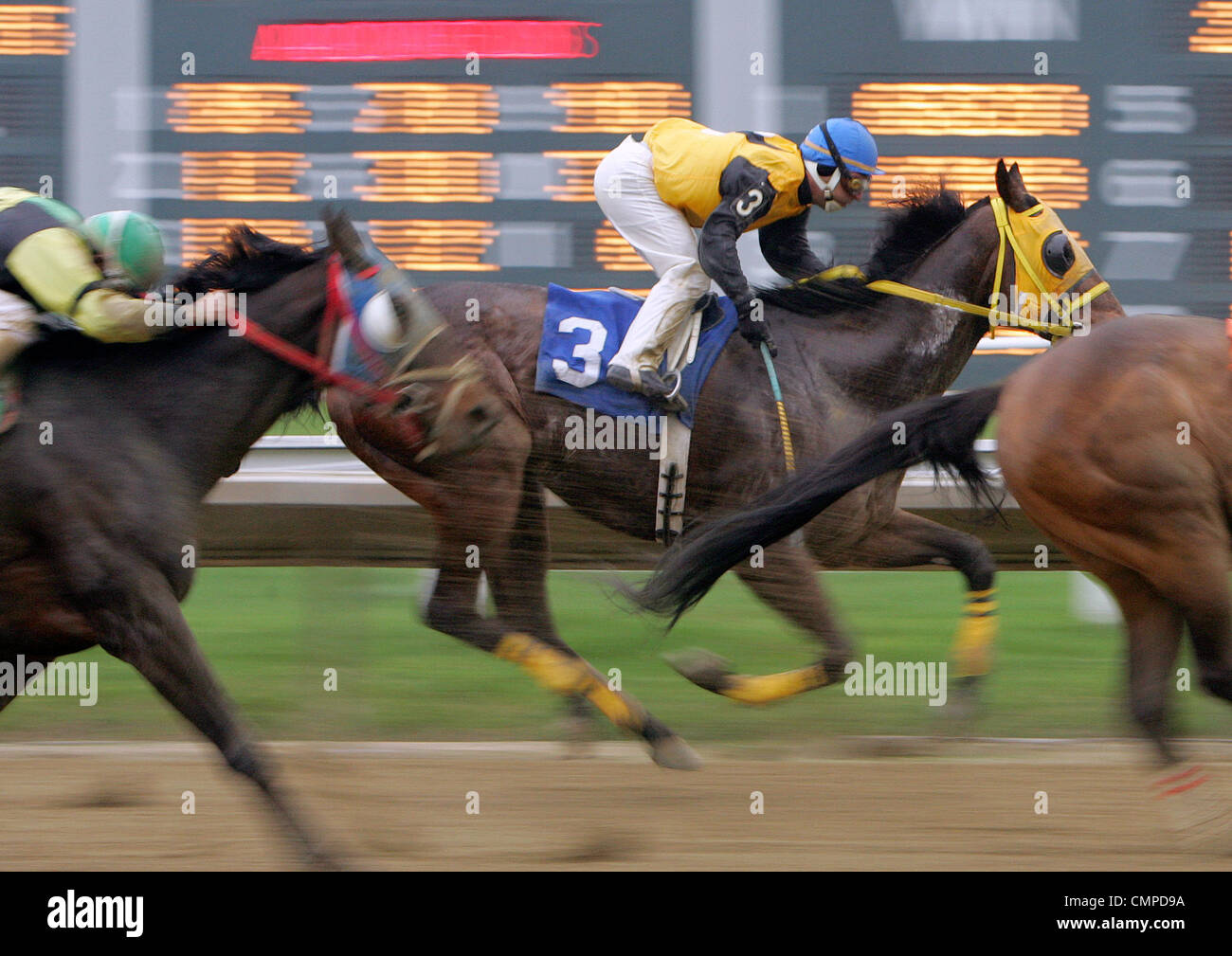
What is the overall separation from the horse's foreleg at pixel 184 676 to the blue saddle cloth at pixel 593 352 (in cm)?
142

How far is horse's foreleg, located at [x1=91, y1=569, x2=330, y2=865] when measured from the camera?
309 centimetres

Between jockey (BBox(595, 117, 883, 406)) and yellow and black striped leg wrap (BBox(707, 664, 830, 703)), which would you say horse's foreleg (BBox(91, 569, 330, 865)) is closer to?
yellow and black striped leg wrap (BBox(707, 664, 830, 703))

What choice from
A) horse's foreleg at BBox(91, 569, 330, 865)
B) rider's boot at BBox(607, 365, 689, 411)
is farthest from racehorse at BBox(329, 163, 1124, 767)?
horse's foreleg at BBox(91, 569, 330, 865)

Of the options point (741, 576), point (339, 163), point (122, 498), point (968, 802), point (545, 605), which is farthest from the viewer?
point (339, 163)

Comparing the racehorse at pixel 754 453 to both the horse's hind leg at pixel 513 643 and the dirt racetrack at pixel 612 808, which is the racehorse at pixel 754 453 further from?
the dirt racetrack at pixel 612 808

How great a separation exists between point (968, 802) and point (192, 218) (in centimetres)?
407

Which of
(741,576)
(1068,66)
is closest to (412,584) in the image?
(741,576)

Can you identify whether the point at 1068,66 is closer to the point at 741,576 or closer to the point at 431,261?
the point at 431,261

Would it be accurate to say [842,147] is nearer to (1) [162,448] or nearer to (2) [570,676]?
(2) [570,676]

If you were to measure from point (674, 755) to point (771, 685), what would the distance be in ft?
1.06

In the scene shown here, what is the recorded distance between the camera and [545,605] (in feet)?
14.3

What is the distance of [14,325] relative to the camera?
131 inches

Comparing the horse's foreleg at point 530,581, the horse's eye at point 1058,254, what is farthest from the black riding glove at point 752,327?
the horse's eye at point 1058,254

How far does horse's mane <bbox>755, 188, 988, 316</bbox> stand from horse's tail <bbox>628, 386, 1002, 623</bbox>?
2.75ft
